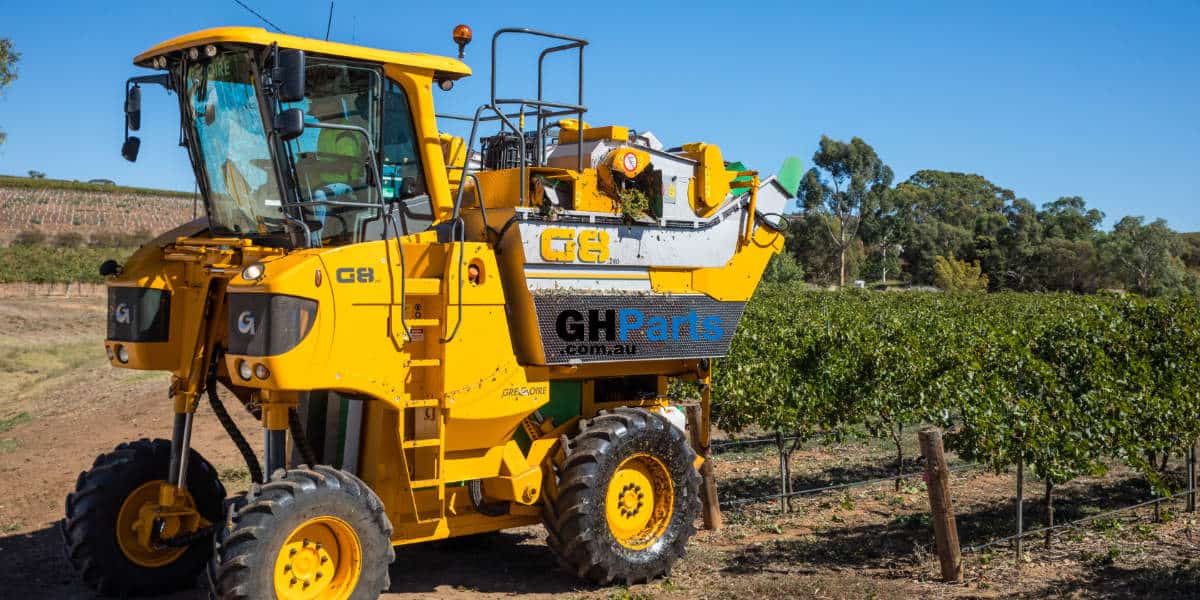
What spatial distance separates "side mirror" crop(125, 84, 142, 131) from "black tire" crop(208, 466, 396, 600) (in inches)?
114

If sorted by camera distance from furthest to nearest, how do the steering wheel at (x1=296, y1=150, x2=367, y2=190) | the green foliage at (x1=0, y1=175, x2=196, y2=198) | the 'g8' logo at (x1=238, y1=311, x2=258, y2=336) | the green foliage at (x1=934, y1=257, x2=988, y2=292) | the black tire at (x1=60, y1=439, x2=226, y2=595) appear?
the green foliage at (x1=0, y1=175, x2=196, y2=198) → the green foliage at (x1=934, y1=257, x2=988, y2=292) → the black tire at (x1=60, y1=439, x2=226, y2=595) → the steering wheel at (x1=296, y1=150, x2=367, y2=190) → the 'g8' logo at (x1=238, y1=311, x2=258, y2=336)

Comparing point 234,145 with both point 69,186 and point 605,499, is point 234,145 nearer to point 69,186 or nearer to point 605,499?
point 605,499

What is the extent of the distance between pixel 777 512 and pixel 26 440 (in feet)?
39.5

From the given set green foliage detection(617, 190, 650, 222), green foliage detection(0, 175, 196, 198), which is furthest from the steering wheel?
green foliage detection(0, 175, 196, 198)

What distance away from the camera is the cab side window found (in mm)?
7660

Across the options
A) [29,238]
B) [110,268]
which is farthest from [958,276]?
A: [110,268]

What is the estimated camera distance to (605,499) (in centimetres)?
828

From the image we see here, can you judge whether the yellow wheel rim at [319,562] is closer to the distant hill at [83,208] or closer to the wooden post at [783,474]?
the wooden post at [783,474]

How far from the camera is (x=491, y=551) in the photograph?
977 cm

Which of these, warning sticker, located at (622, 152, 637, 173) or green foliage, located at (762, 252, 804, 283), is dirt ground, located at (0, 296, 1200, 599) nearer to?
warning sticker, located at (622, 152, 637, 173)

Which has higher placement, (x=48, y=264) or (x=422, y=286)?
(x=48, y=264)

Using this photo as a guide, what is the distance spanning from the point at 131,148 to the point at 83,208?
9814cm

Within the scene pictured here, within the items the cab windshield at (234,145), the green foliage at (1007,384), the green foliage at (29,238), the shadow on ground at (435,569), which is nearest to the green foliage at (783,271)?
the green foliage at (29,238)

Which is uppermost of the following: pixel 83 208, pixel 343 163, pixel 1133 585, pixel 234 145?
pixel 83 208
